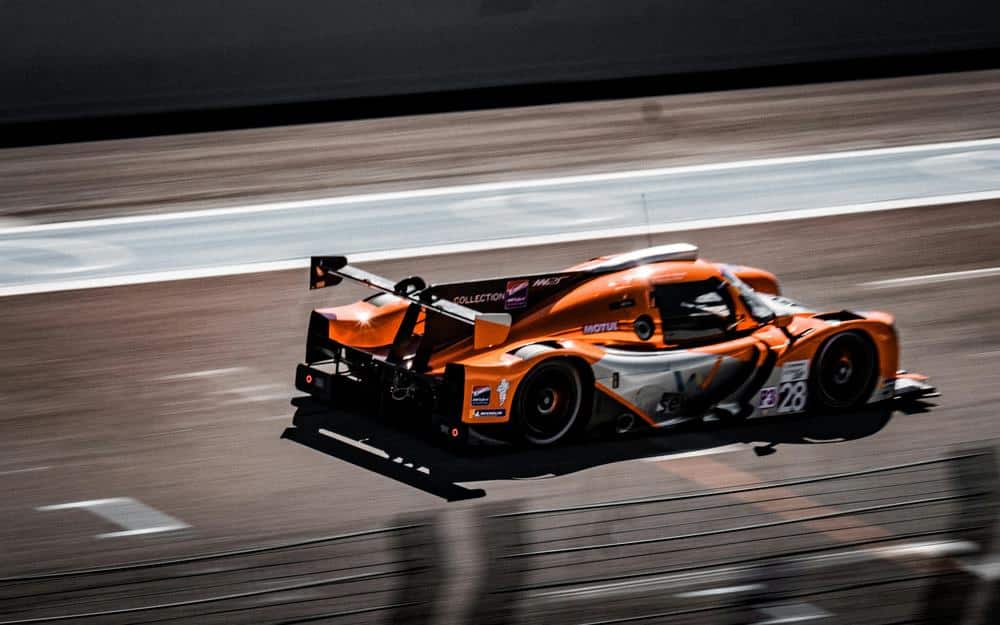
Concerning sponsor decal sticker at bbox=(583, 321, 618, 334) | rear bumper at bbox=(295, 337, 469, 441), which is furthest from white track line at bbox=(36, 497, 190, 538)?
sponsor decal sticker at bbox=(583, 321, 618, 334)

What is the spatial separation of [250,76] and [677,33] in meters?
7.23

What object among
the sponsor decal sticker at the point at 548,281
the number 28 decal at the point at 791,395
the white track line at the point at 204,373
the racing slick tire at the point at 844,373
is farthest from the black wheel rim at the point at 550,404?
the white track line at the point at 204,373

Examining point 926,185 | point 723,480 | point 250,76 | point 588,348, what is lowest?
point 723,480

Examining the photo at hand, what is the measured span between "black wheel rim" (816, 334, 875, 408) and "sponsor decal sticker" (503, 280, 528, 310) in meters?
2.34

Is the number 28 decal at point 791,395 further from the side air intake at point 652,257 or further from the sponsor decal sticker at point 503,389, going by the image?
the sponsor decal sticker at point 503,389

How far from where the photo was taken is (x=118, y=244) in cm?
1694

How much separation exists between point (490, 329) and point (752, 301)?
2265 millimetres

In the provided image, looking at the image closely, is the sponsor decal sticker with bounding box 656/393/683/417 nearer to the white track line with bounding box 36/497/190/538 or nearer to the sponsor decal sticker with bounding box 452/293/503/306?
the sponsor decal sticker with bounding box 452/293/503/306

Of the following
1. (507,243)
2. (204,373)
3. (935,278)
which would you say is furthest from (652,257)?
(507,243)

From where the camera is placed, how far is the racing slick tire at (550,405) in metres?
9.99

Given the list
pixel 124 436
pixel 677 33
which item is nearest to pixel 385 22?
pixel 677 33

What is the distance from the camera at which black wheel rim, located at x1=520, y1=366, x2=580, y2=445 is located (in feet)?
32.9

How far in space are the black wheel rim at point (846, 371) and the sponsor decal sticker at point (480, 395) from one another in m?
2.72

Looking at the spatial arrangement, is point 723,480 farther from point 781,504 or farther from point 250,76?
point 250,76
